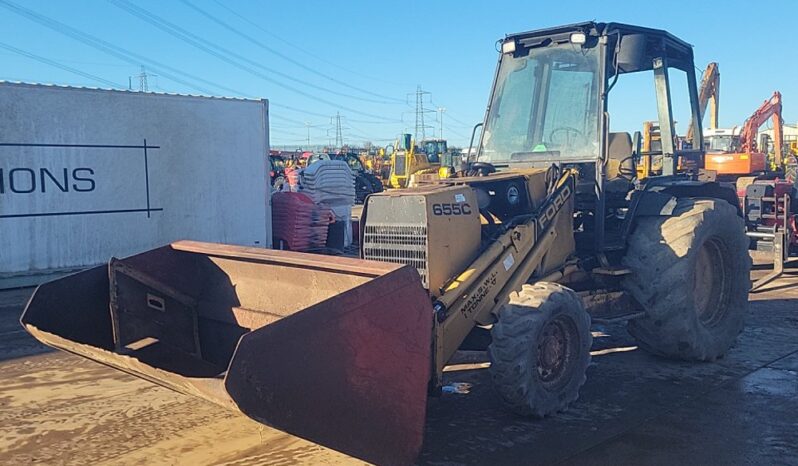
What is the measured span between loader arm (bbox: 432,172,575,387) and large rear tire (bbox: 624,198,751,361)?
84 centimetres

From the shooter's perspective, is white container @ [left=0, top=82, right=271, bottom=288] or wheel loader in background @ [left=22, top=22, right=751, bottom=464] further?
white container @ [left=0, top=82, right=271, bottom=288]

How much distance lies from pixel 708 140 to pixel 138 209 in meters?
17.5

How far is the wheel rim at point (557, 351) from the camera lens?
15.6 feet

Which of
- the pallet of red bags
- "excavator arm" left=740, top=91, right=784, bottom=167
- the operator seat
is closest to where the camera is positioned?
the operator seat

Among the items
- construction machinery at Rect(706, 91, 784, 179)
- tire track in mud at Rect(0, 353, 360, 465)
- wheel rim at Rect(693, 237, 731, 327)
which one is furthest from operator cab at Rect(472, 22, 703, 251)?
construction machinery at Rect(706, 91, 784, 179)

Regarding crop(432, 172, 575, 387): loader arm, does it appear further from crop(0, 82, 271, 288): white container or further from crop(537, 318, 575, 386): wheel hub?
crop(0, 82, 271, 288): white container

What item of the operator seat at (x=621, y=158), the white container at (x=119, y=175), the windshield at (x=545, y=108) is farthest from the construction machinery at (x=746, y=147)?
the windshield at (x=545, y=108)

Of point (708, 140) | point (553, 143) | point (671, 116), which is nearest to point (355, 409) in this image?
point (553, 143)

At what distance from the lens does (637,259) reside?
19.2ft

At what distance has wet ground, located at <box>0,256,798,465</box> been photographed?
169 inches

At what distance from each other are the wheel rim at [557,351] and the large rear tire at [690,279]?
122cm

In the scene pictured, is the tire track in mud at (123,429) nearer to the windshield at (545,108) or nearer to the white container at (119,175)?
the windshield at (545,108)

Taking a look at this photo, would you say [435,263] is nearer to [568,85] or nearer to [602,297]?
[602,297]

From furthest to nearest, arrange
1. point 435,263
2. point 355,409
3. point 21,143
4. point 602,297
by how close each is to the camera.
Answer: point 21,143
point 602,297
point 435,263
point 355,409
